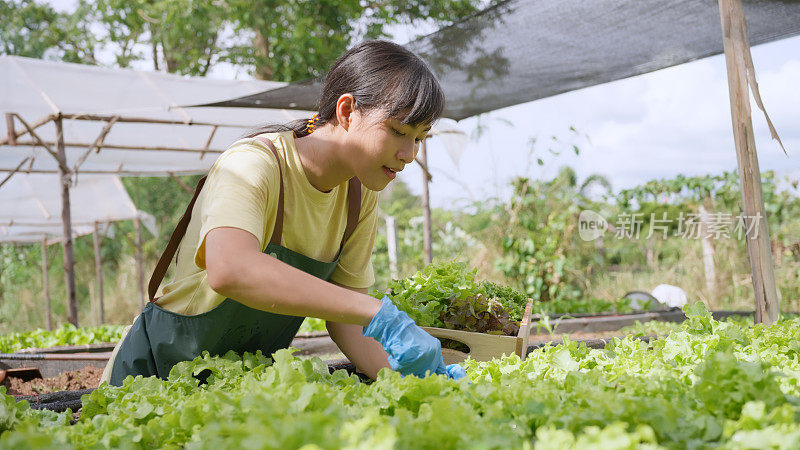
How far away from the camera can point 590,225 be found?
9.05 m

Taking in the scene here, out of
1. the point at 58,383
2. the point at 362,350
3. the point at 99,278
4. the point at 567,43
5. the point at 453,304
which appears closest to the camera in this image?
the point at 362,350

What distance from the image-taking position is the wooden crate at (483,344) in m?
2.51

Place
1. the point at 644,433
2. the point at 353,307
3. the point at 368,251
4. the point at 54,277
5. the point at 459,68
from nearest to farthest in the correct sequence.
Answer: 1. the point at 644,433
2. the point at 353,307
3. the point at 368,251
4. the point at 459,68
5. the point at 54,277

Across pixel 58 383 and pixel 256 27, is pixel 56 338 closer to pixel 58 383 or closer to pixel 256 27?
pixel 58 383

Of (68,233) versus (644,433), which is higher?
(68,233)

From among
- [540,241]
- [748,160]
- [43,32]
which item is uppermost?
[43,32]

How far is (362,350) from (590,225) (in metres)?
7.31

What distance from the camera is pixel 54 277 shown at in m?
17.0

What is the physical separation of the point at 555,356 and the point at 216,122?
21.8 feet

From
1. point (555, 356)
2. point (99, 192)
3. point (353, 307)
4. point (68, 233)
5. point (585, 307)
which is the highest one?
point (99, 192)

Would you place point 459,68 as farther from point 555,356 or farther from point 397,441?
point 397,441

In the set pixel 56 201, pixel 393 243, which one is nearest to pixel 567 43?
pixel 393 243

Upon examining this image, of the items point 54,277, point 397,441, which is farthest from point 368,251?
point 54,277

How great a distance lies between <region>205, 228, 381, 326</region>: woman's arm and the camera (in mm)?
1607
